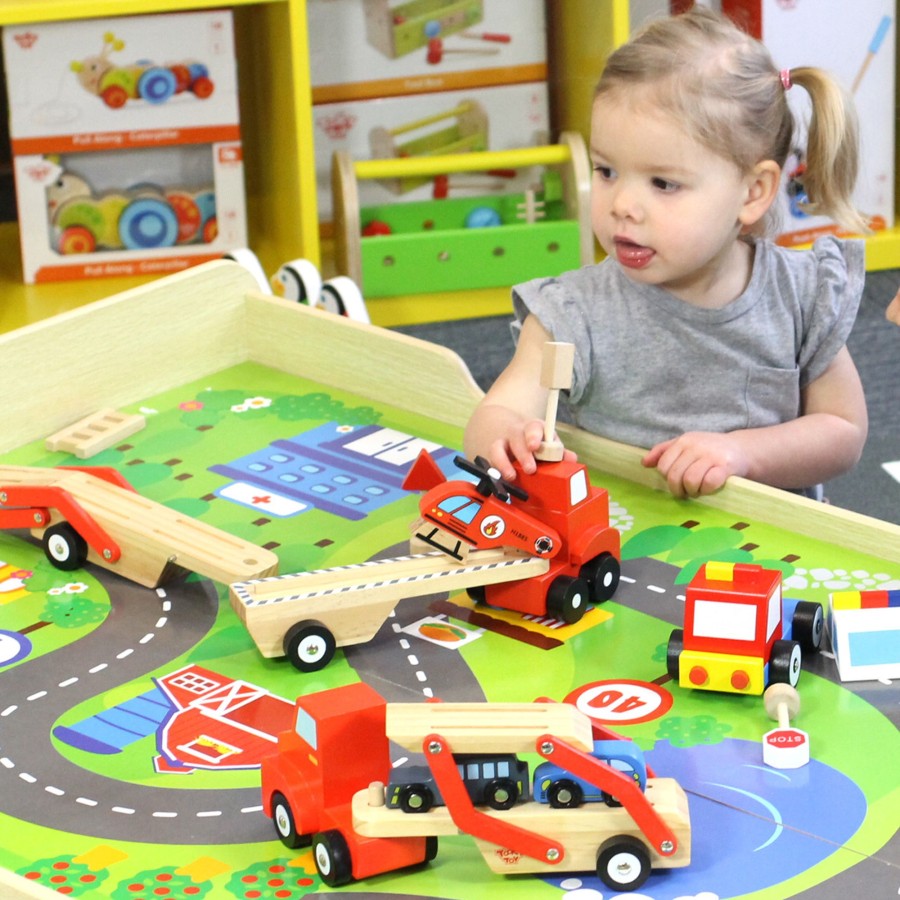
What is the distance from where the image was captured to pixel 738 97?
107cm

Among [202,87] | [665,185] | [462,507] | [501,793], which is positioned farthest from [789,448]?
[202,87]

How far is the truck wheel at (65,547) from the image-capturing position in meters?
0.99

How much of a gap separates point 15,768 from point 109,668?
105mm

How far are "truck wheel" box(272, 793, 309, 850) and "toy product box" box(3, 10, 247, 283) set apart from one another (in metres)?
1.51

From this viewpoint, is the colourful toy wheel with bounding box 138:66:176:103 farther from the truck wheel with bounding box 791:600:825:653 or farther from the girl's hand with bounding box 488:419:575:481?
the truck wheel with bounding box 791:600:825:653

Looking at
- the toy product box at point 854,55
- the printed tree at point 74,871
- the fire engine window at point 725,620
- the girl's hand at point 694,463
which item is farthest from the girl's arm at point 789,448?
the toy product box at point 854,55

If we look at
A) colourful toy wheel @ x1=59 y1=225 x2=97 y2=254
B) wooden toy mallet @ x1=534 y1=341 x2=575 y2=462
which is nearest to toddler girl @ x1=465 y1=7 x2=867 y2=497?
wooden toy mallet @ x1=534 y1=341 x2=575 y2=462

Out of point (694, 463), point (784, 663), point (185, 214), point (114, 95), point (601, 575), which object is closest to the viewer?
point (784, 663)

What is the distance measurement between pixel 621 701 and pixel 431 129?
5.10 ft

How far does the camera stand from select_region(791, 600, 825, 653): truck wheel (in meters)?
0.84

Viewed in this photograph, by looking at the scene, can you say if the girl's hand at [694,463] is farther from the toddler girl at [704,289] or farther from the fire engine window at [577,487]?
the fire engine window at [577,487]

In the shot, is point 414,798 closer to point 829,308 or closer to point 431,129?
point 829,308

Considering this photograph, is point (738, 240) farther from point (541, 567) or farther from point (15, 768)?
point (15, 768)

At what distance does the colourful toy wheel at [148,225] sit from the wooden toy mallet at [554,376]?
133 centimetres
